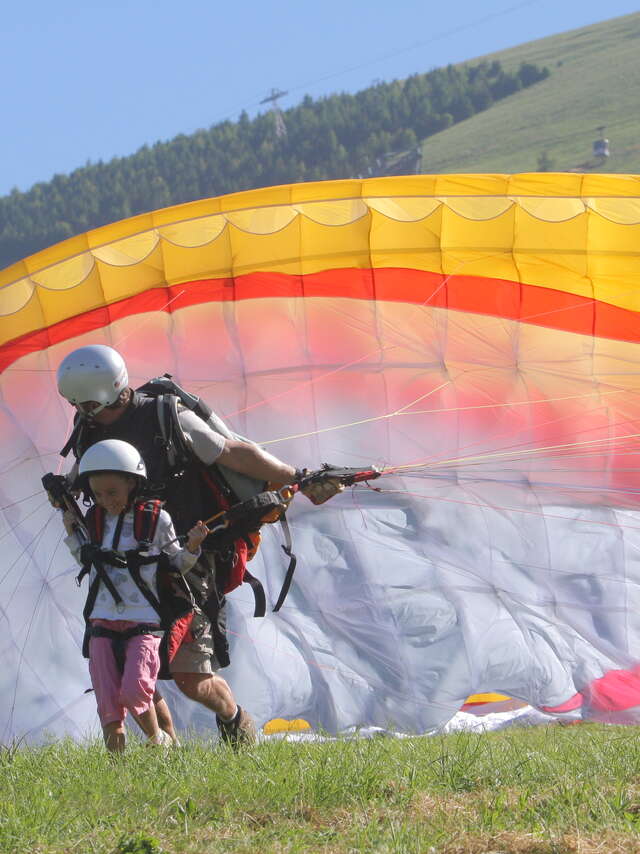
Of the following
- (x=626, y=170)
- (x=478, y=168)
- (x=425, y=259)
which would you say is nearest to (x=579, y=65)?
(x=478, y=168)

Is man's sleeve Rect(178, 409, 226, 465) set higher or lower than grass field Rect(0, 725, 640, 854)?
higher

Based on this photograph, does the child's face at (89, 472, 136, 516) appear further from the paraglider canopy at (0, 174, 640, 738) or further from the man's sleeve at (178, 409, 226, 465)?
the paraglider canopy at (0, 174, 640, 738)

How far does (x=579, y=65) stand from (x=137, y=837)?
11547cm

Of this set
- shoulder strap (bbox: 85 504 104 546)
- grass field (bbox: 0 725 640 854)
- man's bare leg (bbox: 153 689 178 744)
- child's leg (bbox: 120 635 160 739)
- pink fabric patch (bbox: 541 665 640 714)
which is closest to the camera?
grass field (bbox: 0 725 640 854)

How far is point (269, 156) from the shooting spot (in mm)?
109500

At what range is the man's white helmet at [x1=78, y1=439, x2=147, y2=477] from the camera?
4.30m

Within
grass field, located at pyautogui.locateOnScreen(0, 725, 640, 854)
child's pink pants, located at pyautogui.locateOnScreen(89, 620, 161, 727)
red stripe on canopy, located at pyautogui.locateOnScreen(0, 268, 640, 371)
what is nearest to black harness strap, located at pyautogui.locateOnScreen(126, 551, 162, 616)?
child's pink pants, located at pyautogui.locateOnScreen(89, 620, 161, 727)

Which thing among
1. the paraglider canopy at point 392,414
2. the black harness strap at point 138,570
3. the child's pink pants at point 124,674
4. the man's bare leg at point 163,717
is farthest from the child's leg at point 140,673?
the paraglider canopy at point 392,414

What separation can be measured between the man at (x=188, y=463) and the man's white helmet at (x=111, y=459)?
0.64 ft

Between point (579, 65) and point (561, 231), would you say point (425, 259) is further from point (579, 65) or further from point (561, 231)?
point (579, 65)

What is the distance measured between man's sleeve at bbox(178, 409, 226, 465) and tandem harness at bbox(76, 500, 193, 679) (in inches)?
11.1

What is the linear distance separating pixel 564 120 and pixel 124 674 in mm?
92650

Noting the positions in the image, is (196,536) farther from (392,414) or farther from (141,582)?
(392,414)

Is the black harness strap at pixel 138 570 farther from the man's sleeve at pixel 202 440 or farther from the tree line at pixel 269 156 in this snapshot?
the tree line at pixel 269 156
